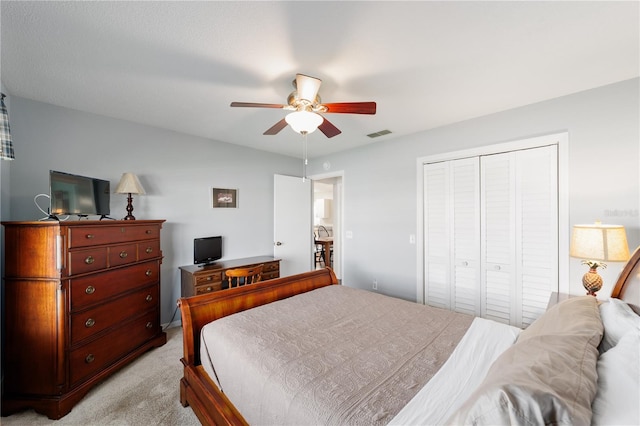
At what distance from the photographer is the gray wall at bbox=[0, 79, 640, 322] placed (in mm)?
2113

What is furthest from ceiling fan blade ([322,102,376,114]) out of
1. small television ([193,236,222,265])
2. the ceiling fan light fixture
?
small television ([193,236,222,265])

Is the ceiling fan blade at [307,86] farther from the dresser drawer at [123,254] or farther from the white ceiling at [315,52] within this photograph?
the dresser drawer at [123,254]

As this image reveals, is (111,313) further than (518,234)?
No

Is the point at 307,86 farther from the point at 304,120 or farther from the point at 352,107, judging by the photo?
the point at 352,107

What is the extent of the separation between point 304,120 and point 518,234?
2406 millimetres

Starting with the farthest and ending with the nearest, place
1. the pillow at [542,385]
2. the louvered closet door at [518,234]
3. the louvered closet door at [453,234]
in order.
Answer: the louvered closet door at [453,234]
the louvered closet door at [518,234]
the pillow at [542,385]

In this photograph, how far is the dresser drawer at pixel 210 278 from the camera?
2.89 meters

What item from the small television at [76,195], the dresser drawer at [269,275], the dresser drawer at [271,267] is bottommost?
the dresser drawer at [269,275]

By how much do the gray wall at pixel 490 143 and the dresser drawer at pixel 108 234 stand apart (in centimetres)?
266

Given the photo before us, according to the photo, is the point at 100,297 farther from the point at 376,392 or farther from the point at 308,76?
the point at 308,76

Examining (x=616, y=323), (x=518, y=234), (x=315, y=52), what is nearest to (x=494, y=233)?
(x=518, y=234)

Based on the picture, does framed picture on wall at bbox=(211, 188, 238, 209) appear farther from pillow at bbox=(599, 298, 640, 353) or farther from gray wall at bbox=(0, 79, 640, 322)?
pillow at bbox=(599, 298, 640, 353)

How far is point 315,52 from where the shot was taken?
1.65 m

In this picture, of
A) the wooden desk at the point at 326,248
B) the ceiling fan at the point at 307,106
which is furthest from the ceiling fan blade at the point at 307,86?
the wooden desk at the point at 326,248
